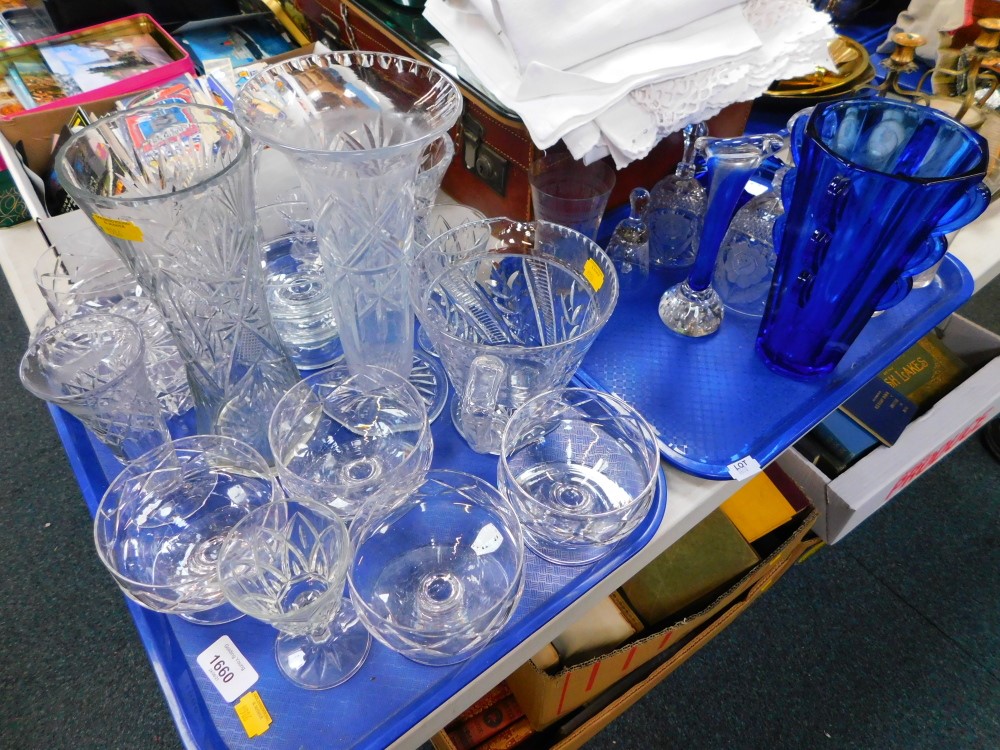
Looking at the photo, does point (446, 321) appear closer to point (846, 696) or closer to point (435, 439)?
point (435, 439)

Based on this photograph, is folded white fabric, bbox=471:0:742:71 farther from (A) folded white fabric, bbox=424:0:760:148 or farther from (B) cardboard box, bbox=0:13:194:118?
(B) cardboard box, bbox=0:13:194:118

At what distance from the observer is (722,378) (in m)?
0.61

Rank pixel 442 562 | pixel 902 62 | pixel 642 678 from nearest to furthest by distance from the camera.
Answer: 1. pixel 442 562
2. pixel 902 62
3. pixel 642 678

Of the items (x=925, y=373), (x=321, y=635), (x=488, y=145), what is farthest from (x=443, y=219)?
(x=925, y=373)

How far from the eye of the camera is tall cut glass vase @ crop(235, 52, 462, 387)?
0.42m

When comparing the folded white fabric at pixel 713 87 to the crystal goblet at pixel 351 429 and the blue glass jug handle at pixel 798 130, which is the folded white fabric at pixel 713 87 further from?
the crystal goblet at pixel 351 429

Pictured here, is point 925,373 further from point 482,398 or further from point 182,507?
point 182,507

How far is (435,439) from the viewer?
0.55 meters

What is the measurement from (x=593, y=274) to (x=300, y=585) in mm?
334

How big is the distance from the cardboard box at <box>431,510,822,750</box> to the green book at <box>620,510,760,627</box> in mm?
28

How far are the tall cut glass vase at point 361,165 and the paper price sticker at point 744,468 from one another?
0.29 meters

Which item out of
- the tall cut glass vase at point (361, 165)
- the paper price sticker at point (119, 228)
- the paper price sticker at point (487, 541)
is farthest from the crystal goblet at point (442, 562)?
the paper price sticker at point (119, 228)

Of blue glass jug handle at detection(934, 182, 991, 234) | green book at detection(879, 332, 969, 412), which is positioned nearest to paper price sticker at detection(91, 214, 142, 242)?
blue glass jug handle at detection(934, 182, 991, 234)

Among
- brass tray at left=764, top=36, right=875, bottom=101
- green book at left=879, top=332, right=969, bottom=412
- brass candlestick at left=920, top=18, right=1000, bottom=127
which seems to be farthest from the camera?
green book at left=879, top=332, right=969, bottom=412
